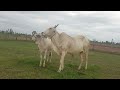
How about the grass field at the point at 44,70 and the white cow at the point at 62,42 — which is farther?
the white cow at the point at 62,42

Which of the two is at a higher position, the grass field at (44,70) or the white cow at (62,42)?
the white cow at (62,42)

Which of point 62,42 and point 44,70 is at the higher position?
point 62,42

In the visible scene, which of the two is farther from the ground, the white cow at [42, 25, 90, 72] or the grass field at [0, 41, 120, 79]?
the white cow at [42, 25, 90, 72]

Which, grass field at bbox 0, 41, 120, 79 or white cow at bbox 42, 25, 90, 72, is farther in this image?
white cow at bbox 42, 25, 90, 72

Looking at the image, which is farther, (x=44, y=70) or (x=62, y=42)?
(x=62, y=42)
